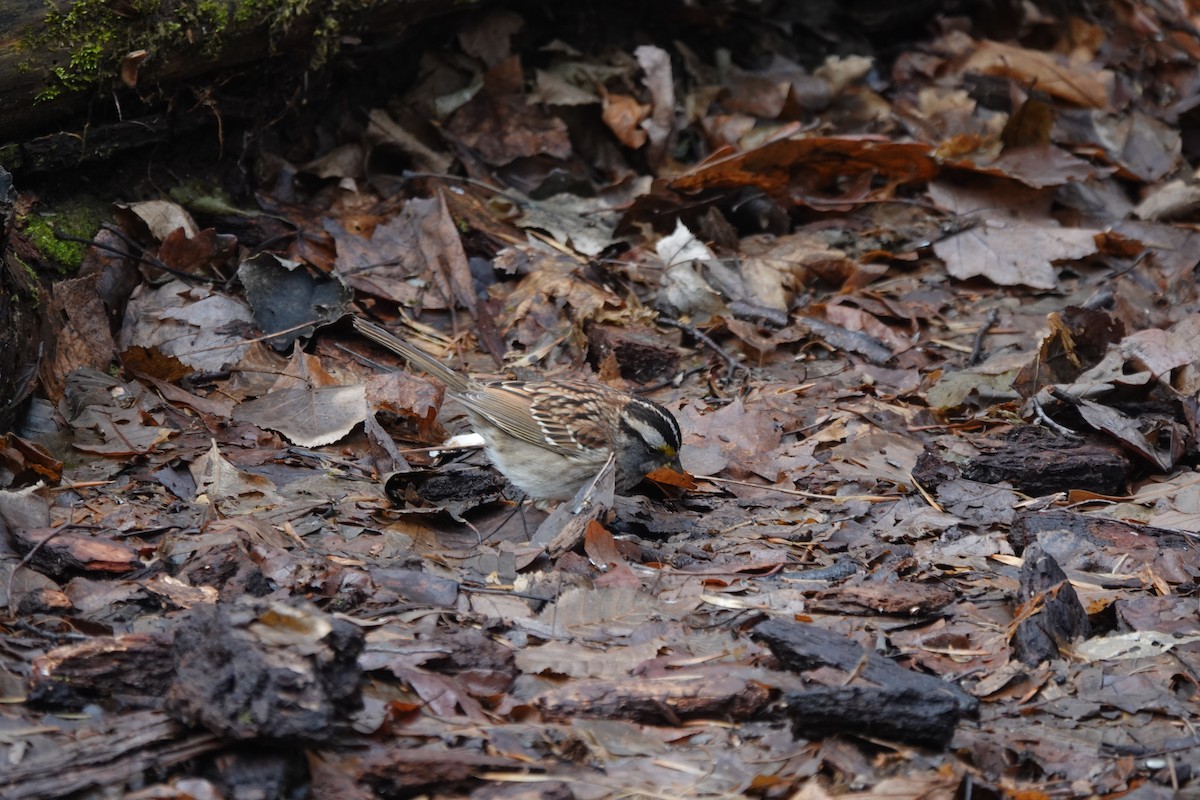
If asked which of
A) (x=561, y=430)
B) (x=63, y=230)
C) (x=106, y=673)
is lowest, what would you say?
(x=561, y=430)

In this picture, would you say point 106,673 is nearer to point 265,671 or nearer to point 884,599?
point 265,671

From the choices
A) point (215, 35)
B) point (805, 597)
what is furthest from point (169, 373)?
point (805, 597)

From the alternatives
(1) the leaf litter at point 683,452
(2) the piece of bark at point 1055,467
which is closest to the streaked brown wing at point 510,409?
(1) the leaf litter at point 683,452

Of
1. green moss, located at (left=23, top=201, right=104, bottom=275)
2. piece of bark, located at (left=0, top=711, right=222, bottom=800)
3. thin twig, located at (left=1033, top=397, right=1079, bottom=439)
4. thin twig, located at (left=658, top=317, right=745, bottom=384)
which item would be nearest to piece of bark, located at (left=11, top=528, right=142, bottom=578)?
piece of bark, located at (left=0, top=711, right=222, bottom=800)

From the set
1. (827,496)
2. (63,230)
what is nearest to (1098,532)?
(827,496)

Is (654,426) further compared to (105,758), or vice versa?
(654,426)

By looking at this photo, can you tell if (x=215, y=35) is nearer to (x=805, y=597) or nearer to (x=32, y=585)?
(x=32, y=585)

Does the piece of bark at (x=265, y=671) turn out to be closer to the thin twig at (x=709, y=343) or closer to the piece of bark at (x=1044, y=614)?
the piece of bark at (x=1044, y=614)
